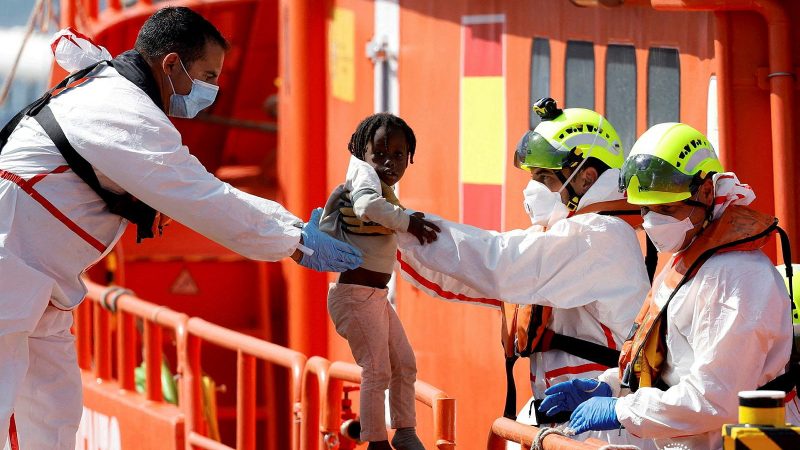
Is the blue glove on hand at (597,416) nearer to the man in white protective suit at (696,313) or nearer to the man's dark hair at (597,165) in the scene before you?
the man in white protective suit at (696,313)

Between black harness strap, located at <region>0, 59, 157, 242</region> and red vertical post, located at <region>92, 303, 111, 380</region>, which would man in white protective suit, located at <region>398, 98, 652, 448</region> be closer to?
black harness strap, located at <region>0, 59, 157, 242</region>

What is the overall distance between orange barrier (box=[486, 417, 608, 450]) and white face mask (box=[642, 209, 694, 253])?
626mm

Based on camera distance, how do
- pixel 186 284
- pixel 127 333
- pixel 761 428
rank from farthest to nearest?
1. pixel 186 284
2. pixel 127 333
3. pixel 761 428

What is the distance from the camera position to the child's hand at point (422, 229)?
16.2 feet

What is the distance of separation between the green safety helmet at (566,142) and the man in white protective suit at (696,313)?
0.74 metres

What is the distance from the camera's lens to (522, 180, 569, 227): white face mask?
5.20m

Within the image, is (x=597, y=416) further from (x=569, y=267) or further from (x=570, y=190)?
(x=570, y=190)

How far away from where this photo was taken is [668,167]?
13.9 ft

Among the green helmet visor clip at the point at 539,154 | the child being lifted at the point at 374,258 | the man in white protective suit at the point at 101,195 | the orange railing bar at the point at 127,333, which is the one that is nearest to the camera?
the man in white protective suit at the point at 101,195

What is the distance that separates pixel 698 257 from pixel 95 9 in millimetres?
10073

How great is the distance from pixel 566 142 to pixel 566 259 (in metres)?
A: 0.43

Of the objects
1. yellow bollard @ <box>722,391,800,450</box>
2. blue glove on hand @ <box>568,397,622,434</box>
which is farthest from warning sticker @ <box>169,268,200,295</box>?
yellow bollard @ <box>722,391,800,450</box>

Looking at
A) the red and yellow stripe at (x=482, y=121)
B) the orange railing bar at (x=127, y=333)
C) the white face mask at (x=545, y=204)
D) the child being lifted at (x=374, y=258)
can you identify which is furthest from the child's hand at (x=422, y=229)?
the orange railing bar at (x=127, y=333)

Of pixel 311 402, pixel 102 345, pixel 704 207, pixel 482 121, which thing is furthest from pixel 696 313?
pixel 102 345
